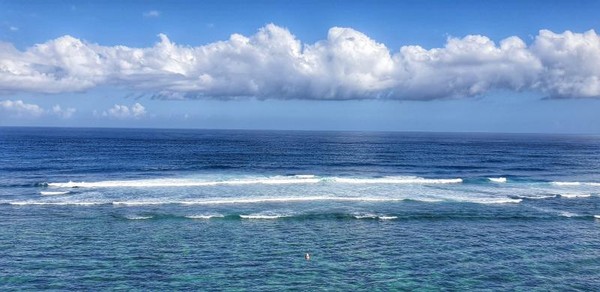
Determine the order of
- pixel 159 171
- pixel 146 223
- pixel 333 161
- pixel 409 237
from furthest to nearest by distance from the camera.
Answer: pixel 333 161, pixel 159 171, pixel 146 223, pixel 409 237

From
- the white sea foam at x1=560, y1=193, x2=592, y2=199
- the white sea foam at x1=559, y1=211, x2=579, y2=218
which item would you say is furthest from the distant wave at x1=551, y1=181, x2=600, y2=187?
the white sea foam at x1=559, y1=211, x2=579, y2=218

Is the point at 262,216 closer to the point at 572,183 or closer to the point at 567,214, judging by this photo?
the point at 567,214

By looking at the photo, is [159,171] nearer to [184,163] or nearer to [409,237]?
[184,163]

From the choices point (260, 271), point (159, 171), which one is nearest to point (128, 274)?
point (260, 271)

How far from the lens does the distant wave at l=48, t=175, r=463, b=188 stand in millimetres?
59125

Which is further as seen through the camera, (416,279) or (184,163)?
(184,163)

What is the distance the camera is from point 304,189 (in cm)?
5838

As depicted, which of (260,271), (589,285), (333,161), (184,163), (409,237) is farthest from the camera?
(333,161)

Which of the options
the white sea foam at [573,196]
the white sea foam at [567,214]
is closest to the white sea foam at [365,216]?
the white sea foam at [567,214]

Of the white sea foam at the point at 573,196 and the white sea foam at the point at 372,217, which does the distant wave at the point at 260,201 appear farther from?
the white sea foam at the point at 372,217

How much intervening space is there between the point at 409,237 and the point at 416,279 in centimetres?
914

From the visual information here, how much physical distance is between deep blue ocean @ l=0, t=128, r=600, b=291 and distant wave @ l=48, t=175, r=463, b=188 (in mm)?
255

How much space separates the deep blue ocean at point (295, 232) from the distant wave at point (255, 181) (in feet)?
0.84

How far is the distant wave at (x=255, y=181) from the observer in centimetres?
5912
